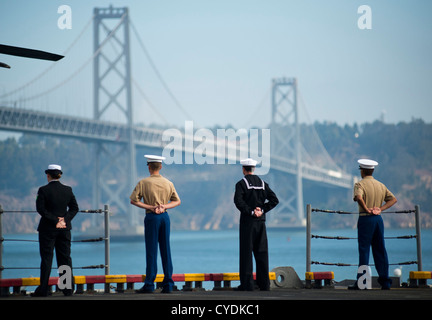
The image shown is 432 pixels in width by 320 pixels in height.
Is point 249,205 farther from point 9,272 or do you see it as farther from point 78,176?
point 78,176

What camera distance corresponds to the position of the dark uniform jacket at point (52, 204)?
8702 millimetres

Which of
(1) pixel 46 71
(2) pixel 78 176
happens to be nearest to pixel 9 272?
(1) pixel 46 71

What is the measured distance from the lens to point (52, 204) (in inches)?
346

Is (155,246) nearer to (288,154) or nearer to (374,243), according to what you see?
(374,243)

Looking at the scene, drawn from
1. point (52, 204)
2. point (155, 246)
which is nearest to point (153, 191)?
point (155, 246)

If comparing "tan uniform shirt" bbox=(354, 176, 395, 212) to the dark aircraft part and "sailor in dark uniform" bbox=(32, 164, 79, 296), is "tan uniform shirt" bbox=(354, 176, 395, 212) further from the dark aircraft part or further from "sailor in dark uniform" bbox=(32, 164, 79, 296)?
the dark aircraft part

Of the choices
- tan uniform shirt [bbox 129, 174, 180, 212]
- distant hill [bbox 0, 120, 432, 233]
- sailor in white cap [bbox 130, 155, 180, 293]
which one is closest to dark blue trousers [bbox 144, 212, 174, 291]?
sailor in white cap [bbox 130, 155, 180, 293]

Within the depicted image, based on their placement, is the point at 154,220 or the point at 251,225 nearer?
the point at 154,220

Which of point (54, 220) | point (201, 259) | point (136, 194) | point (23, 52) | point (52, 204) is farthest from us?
point (201, 259)

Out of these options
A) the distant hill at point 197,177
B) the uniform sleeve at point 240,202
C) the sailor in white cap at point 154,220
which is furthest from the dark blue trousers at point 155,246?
the distant hill at point 197,177

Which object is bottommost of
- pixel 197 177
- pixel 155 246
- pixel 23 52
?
pixel 155 246

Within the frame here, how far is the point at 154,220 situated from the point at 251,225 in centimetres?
101

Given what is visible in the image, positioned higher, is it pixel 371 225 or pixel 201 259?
pixel 371 225
